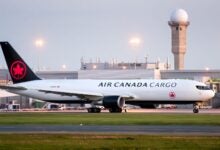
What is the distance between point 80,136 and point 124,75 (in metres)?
96.2

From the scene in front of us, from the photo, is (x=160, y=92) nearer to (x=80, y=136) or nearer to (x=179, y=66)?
(x=80, y=136)

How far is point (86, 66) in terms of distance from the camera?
559 feet

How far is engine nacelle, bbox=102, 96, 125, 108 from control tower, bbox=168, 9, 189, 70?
91313 millimetres

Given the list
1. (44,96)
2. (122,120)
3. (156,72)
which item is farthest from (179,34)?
(122,120)

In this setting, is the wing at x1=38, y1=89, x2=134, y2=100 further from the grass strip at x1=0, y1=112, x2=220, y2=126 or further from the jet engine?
the grass strip at x1=0, y1=112, x2=220, y2=126

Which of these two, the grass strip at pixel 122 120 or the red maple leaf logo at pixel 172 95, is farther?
the red maple leaf logo at pixel 172 95

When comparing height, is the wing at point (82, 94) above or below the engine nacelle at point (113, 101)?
above

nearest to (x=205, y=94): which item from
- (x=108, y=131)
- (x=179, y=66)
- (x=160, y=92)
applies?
(x=160, y=92)

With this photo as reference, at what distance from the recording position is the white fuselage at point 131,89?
305 ft

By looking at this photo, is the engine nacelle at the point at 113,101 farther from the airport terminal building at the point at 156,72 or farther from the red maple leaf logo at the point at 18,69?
the airport terminal building at the point at 156,72

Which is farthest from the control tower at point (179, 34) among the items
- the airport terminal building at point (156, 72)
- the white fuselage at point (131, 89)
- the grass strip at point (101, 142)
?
the grass strip at point (101, 142)

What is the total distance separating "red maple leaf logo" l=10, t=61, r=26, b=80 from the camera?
100 m

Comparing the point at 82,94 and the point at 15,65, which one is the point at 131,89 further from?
the point at 15,65

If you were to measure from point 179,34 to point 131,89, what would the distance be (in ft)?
328
